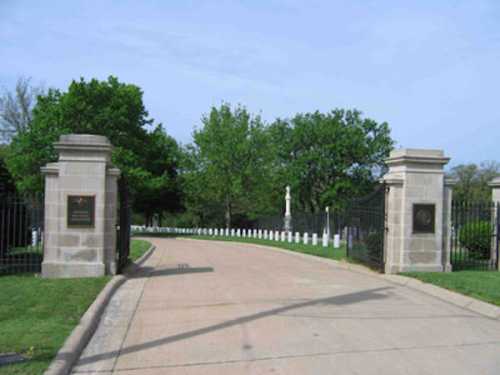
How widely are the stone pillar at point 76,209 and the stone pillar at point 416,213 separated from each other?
264 inches

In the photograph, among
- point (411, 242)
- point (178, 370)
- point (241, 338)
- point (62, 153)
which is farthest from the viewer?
point (411, 242)

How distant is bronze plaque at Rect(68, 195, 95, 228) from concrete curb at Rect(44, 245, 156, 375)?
5.92ft

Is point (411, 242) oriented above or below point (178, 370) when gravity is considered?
above

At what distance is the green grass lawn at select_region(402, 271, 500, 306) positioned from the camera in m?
9.63

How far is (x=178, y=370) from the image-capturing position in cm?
562

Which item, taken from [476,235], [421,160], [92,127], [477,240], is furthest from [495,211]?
[92,127]

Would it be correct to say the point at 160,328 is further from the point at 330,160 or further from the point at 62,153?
the point at 330,160

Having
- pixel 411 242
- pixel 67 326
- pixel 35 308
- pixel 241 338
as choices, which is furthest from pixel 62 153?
pixel 411 242

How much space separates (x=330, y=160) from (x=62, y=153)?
159ft

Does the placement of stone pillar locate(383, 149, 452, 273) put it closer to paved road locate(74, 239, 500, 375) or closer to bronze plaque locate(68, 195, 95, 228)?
paved road locate(74, 239, 500, 375)

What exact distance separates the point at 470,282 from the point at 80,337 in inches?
313

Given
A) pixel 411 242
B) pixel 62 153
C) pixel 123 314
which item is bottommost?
pixel 123 314

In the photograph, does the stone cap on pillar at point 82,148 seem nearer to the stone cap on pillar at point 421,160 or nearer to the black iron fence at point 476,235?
the stone cap on pillar at point 421,160

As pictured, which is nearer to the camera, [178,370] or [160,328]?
[178,370]
